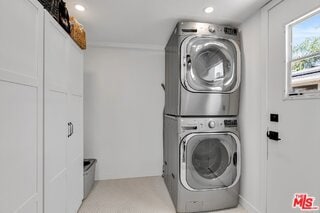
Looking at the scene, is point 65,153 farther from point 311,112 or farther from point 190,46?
point 311,112

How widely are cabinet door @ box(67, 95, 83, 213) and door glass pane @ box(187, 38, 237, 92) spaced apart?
4.20ft

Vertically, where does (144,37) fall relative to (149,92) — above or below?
above

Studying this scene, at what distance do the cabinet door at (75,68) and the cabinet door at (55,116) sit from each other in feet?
0.38

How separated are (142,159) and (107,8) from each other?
2.21 metres

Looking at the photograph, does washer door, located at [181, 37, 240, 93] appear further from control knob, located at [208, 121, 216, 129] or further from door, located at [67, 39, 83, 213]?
door, located at [67, 39, 83, 213]

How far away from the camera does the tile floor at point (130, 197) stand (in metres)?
1.79

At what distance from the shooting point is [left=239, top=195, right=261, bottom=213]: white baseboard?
1661 millimetres

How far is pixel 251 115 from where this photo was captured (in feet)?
5.69

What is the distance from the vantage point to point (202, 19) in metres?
1.80

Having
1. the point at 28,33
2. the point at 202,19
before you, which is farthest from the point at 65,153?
the point at 202,19

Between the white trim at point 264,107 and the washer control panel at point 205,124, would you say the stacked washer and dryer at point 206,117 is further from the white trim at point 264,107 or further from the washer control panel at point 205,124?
the white trim at point 264,107
